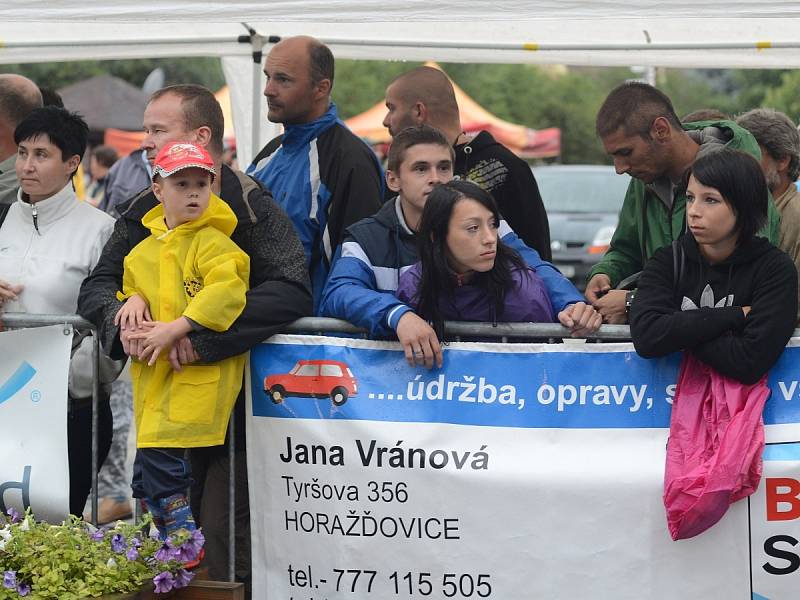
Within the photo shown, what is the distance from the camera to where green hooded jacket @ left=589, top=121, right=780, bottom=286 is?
17.7 ft

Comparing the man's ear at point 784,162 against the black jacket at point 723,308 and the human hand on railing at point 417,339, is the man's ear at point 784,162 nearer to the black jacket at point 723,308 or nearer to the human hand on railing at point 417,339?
the black jacket at point 723,308

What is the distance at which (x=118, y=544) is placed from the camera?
15.8ft

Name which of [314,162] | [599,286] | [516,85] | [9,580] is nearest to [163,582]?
[9,580]

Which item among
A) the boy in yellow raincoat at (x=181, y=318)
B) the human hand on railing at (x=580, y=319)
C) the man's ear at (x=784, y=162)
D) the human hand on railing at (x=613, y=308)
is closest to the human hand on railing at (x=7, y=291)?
the boy in yellow raincoat at (x=181, y=318)

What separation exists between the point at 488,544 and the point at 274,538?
2.86 ft

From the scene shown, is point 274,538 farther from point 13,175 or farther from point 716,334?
point 13,175

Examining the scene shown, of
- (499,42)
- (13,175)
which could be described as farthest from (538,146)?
(13,175)

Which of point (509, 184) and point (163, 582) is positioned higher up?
point (509, 184)

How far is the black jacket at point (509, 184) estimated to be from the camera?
253 inches

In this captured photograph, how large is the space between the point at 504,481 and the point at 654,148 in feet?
5.35

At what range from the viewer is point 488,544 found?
4.77 m

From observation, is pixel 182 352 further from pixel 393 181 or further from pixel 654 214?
pixel 654 214

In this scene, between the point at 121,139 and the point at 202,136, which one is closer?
the point at 202,136

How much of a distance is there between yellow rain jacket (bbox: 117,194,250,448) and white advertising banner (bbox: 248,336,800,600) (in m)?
0.28
